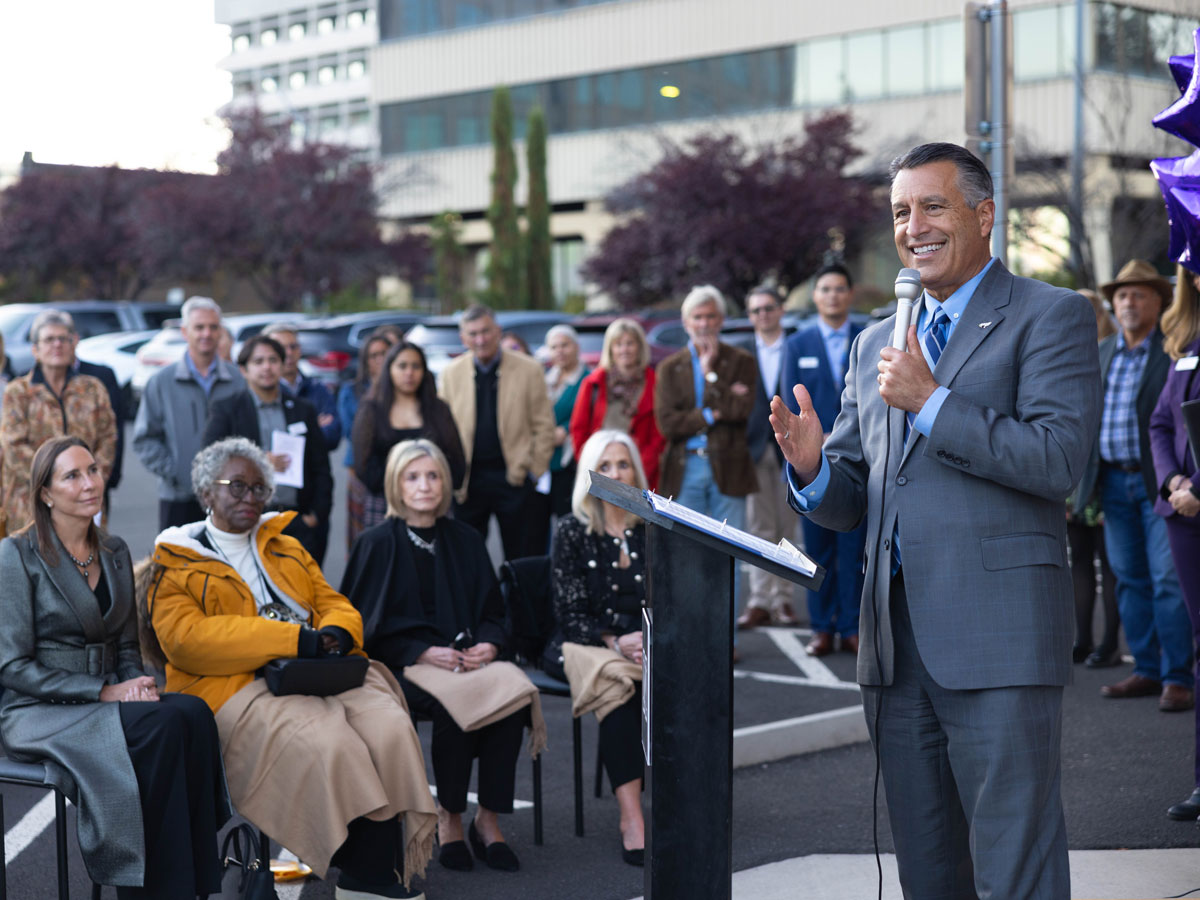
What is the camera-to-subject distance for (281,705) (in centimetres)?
464

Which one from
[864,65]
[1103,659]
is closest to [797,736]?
[1103,659]

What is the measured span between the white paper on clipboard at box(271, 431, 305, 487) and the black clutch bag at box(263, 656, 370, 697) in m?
2.91

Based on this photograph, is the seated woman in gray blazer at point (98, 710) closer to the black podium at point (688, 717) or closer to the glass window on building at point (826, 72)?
the black podium at point (688, 717)


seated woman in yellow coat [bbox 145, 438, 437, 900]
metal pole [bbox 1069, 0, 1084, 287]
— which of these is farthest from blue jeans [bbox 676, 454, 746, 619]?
metal pole [bbox 1069, 0, 1084, 287]

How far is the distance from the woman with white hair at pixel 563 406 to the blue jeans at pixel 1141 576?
127 inches

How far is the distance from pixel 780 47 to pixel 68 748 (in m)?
35.4

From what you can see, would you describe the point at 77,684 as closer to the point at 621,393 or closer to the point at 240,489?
the point at 240,489

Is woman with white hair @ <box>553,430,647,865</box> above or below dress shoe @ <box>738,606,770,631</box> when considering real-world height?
above

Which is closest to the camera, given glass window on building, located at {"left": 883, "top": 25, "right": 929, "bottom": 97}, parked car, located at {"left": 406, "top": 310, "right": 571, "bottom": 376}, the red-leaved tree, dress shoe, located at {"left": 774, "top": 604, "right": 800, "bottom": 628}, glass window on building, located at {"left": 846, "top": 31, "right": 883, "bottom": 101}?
dress shoe, located at {"left": 774, "top": 604, "right": 800, "bottom": 628}

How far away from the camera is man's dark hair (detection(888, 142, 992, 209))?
298 cm

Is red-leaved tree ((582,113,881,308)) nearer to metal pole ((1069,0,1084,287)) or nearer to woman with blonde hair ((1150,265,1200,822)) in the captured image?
metal pole ((1069,0,1084,287))

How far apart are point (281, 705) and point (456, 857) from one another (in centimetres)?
90

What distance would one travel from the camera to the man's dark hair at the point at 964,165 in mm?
2977

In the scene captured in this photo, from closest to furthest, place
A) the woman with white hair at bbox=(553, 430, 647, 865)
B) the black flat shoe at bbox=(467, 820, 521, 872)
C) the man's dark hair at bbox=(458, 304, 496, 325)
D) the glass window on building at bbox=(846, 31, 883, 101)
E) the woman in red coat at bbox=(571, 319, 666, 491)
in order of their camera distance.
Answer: the black flat shoe at bbox=(467, 820, 521, 872) < the woman with white hair at bbox=(553, 430, 647, 865) < the man's dark hair at bbox=(458, 304, 496, 325) < the woman in red coat at bbox=(571, 319, 666, 491) < the glass window on building at bbox=(846, 31, 883, 101)
